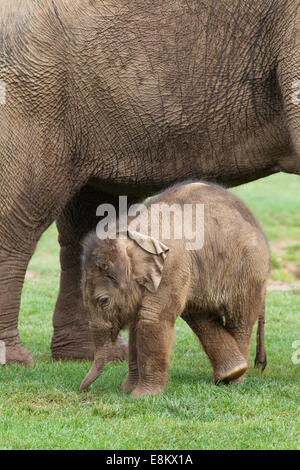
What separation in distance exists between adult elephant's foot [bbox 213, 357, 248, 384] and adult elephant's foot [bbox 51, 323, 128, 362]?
5.23 ft

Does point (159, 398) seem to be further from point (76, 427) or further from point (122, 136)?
point (122, 136)

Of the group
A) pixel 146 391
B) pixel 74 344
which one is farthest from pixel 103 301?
pixel 74 344

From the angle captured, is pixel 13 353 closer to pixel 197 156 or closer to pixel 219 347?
pixel 219 347

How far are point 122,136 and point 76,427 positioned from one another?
7.04 feet

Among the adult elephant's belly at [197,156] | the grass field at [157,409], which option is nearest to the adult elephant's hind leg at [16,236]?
the grass field at [157,409]

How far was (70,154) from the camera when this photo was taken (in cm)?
658

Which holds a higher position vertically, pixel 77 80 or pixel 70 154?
pixel 77 80

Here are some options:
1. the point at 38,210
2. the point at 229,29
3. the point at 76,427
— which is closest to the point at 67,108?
the point at 38,210

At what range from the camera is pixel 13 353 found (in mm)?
6793

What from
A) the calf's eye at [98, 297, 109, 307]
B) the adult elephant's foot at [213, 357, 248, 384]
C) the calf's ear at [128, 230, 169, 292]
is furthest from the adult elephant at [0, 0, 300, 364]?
the adult elephant's foot at [213, 357, 248, 384]

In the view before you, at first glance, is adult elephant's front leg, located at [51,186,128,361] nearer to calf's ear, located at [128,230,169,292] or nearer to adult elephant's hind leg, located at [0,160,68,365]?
adult elephant's hind leg, located at [0,160,68,365]

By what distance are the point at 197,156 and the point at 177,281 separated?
112 centimetres

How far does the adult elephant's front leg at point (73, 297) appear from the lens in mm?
7594

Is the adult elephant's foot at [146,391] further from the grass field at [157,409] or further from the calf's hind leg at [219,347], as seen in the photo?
the calf's hind leg at [219,347]
